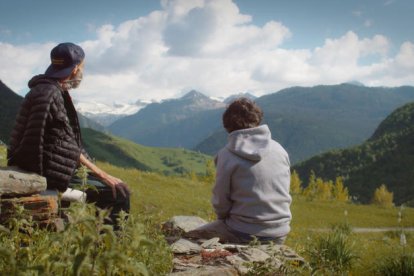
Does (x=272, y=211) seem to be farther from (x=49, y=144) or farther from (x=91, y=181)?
(x=49, y=144)

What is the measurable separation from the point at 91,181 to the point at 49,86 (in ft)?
5.06

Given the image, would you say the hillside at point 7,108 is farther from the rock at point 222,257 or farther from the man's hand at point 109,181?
the rock at point 222,257

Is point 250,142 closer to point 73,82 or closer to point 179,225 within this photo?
point 73,82

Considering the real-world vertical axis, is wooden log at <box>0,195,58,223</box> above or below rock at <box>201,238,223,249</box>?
above

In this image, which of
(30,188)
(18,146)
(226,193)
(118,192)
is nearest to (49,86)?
(18,146)

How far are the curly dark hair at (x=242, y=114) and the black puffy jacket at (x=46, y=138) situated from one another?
2146mm

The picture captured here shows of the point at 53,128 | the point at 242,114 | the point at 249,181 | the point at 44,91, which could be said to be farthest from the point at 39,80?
the point at 249,181

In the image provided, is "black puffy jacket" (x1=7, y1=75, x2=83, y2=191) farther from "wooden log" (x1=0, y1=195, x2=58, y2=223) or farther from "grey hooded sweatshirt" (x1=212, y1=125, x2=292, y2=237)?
"grey hooded sweatshirt" (x1=212, y1=125, x2=292, y2=237)

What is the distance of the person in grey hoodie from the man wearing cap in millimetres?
1772

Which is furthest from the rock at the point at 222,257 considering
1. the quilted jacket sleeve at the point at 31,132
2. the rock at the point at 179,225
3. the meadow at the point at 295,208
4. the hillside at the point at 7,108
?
the hillside at the point at 7,108

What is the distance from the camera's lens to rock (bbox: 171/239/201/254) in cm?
595

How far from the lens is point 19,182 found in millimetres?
5730

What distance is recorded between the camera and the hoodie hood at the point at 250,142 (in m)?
6.51

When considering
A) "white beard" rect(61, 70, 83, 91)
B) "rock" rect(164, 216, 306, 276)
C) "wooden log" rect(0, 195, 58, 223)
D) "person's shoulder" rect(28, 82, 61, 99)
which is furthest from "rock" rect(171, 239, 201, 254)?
"white beard" rect(61, 70, 83, 91)
